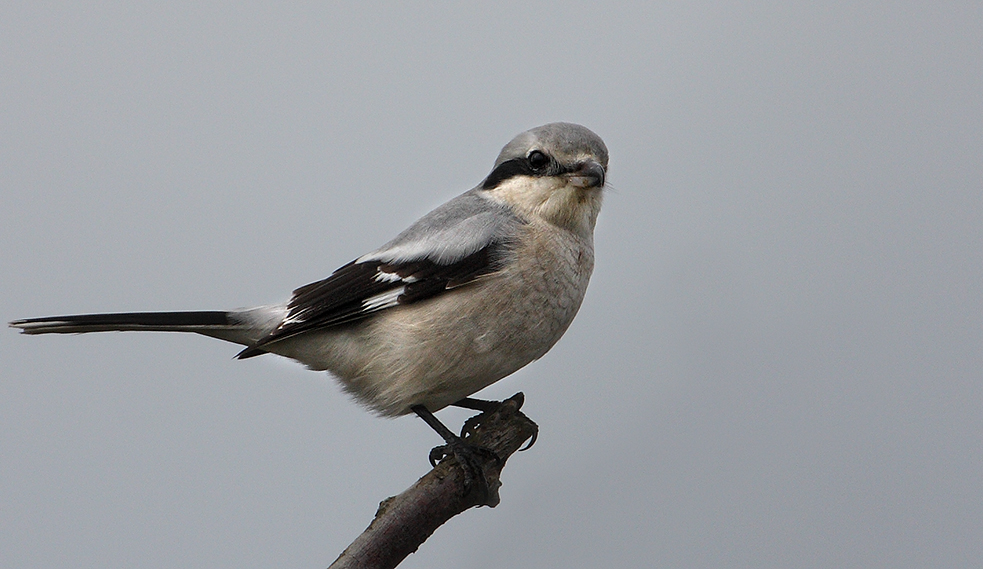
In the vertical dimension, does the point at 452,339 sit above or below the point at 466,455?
above

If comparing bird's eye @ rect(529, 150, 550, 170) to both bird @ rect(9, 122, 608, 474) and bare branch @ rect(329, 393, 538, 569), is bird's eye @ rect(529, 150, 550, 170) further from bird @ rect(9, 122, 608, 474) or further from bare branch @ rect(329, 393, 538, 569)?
bare branch @ rect(329, 393, 538, 569)

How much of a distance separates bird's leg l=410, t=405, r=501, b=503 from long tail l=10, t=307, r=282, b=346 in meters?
0.37

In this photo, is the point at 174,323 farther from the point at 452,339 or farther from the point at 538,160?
the point at 538,160

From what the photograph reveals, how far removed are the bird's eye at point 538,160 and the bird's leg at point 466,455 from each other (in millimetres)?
543

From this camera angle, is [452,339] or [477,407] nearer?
[452,339]

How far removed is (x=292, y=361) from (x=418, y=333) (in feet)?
1.12

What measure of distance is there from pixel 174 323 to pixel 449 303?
534 mm

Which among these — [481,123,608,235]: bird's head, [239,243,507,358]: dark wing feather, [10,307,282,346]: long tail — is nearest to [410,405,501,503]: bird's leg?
[239,243,507,358]: dark wing feather

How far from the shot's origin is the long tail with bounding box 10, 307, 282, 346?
1594mm

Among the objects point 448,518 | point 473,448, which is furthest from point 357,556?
point 473,448

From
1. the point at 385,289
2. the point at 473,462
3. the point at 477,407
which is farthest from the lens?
the point at 477,407

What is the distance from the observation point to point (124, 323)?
1.62m

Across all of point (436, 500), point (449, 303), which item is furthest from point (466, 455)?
point (449, 303)

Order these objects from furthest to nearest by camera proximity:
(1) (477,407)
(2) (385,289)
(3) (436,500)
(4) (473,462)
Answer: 1. (1) (477,407)
2. (2) (385,289)
3. (4) (473,462)
4. (3) (436,500)
